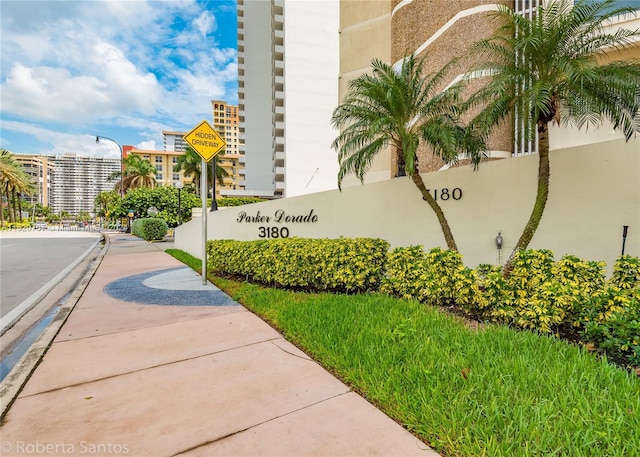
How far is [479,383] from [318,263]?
4070 mm

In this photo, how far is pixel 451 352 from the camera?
3422 mm

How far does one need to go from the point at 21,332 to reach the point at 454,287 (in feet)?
23.3

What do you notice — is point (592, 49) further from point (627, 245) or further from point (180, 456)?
point (180, 456)

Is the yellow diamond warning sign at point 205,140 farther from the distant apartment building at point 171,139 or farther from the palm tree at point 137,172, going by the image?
the distant apartment building at point 171,139

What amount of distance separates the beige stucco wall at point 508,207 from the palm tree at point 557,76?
0.45 m

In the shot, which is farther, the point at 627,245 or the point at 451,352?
the point at 627,245

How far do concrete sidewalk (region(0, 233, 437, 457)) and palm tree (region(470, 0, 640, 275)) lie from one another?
4196mm

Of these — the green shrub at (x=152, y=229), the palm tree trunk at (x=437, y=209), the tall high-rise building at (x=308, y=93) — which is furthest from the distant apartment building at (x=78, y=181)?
the palm tree trunk at (x=437, y=209)

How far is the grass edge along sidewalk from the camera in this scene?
2.18 m

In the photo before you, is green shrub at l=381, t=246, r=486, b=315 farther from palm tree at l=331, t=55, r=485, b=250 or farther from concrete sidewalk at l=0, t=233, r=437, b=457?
concrete sidewalk at l=0, t=233, r=437, b=457

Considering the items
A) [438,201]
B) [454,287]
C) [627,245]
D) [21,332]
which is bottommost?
[21,332]

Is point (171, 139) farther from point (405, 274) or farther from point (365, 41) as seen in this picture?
point (405, 274)

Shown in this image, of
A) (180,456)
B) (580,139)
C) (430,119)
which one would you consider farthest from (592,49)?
(180,456)

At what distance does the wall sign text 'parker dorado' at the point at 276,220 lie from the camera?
9849mm
